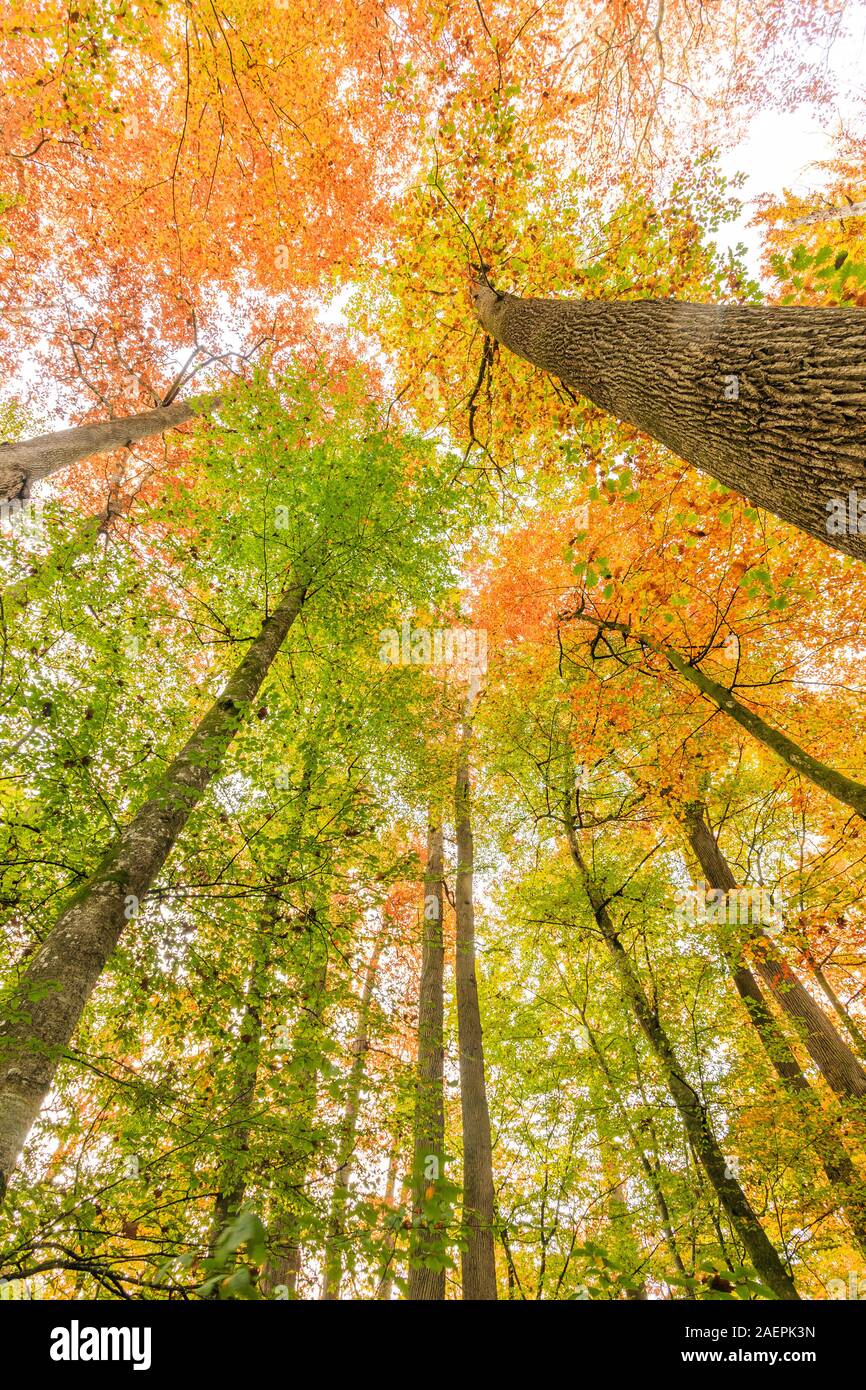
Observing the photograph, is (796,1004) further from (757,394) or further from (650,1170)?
(757,394)

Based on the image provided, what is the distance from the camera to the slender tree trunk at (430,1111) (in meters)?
1.72

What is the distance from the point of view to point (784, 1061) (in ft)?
22.2

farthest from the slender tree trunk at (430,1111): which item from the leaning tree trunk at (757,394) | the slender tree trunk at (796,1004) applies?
the slender tree trunk at (796,1004)

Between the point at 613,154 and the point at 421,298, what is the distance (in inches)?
161

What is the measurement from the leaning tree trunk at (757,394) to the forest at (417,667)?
26 mm

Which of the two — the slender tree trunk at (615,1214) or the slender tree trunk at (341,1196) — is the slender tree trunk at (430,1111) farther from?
the slender tree trunk at (615,1214)

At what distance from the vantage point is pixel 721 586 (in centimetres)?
716

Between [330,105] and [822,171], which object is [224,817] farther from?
[822,171]

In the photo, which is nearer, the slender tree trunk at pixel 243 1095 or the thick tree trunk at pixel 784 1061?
the slender tree trunk at pixel 243 1095

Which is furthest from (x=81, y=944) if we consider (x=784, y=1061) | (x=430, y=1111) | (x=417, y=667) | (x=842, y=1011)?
(x=842, y=1011)

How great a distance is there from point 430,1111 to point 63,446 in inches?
410

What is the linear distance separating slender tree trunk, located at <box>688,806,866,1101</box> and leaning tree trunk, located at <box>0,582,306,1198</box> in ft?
22.9

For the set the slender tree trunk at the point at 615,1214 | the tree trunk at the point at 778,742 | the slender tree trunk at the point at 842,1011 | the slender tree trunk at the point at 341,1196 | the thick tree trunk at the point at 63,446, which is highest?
the thick tree trunk at the point at 63,446
